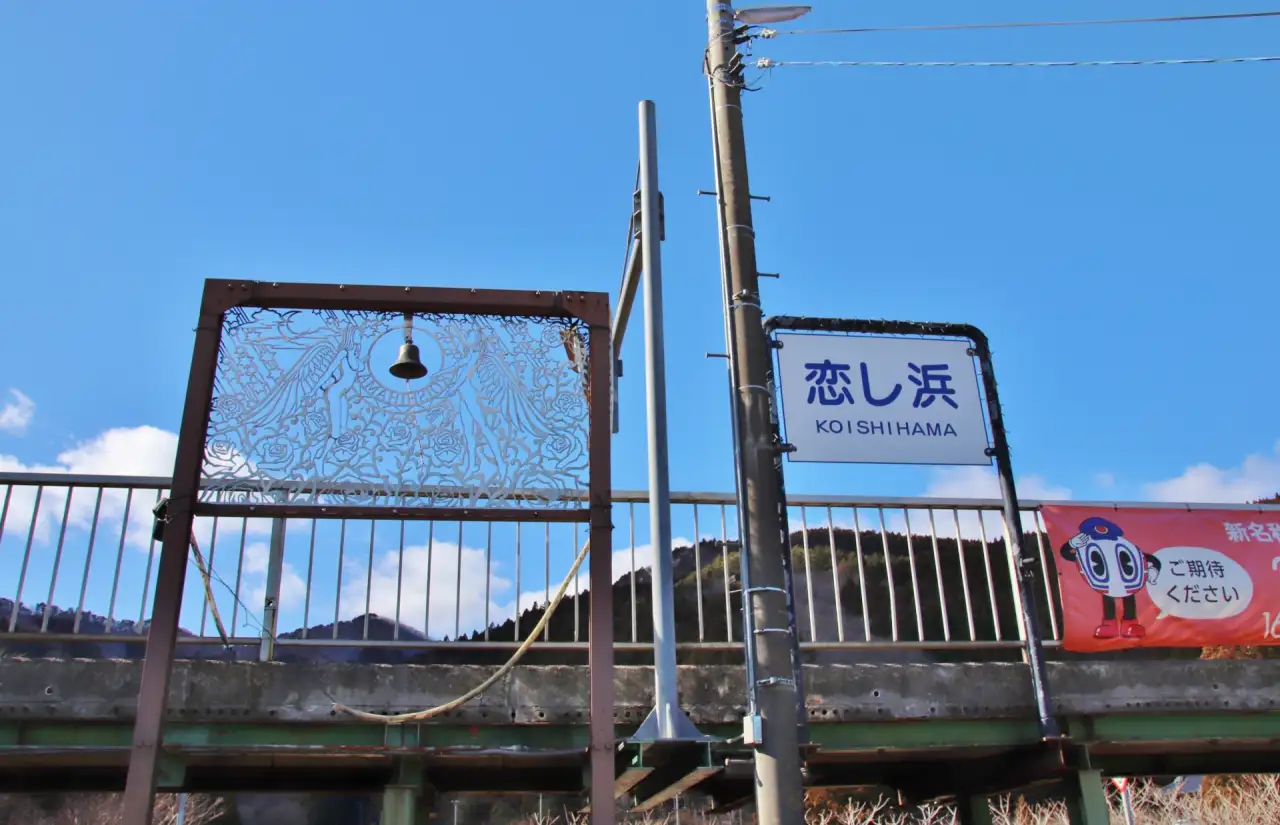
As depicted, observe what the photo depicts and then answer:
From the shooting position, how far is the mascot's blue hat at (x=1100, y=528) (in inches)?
291

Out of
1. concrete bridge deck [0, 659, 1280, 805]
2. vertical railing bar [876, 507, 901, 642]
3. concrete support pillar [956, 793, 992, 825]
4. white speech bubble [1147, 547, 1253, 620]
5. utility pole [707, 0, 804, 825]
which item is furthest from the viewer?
concrete support pillar [956, 793, 992, 825]

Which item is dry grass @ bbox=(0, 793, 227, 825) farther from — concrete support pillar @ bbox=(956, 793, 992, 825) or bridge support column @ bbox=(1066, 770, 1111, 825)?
bridge support column @ bbox=(1066, 770, 1111, 825)

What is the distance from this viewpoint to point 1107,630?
7219mm

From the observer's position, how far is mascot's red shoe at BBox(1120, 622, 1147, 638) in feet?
23.8

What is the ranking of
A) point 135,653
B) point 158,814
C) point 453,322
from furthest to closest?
point 158,814
point 135,653
point 453,322

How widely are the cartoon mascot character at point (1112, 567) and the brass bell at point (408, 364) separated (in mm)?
4439

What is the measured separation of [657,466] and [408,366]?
4.92ft

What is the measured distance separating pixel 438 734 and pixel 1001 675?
355 centimetres

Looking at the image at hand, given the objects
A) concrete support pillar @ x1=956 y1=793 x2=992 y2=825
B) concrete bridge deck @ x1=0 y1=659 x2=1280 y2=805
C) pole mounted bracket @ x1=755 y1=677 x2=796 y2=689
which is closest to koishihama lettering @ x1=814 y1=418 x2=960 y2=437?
concrete bridge deck @ x1=0 y1=659 x2=1280 y2=805

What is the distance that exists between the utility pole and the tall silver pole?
1.31ft

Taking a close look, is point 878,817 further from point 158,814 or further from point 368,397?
point 368,397

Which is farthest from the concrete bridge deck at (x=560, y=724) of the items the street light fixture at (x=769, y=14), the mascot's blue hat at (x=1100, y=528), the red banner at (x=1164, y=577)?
the street light fixture at (x=769, y=14)

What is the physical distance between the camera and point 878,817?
27516mm

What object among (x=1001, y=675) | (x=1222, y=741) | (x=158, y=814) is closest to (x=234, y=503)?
(x=1001, y=675)
